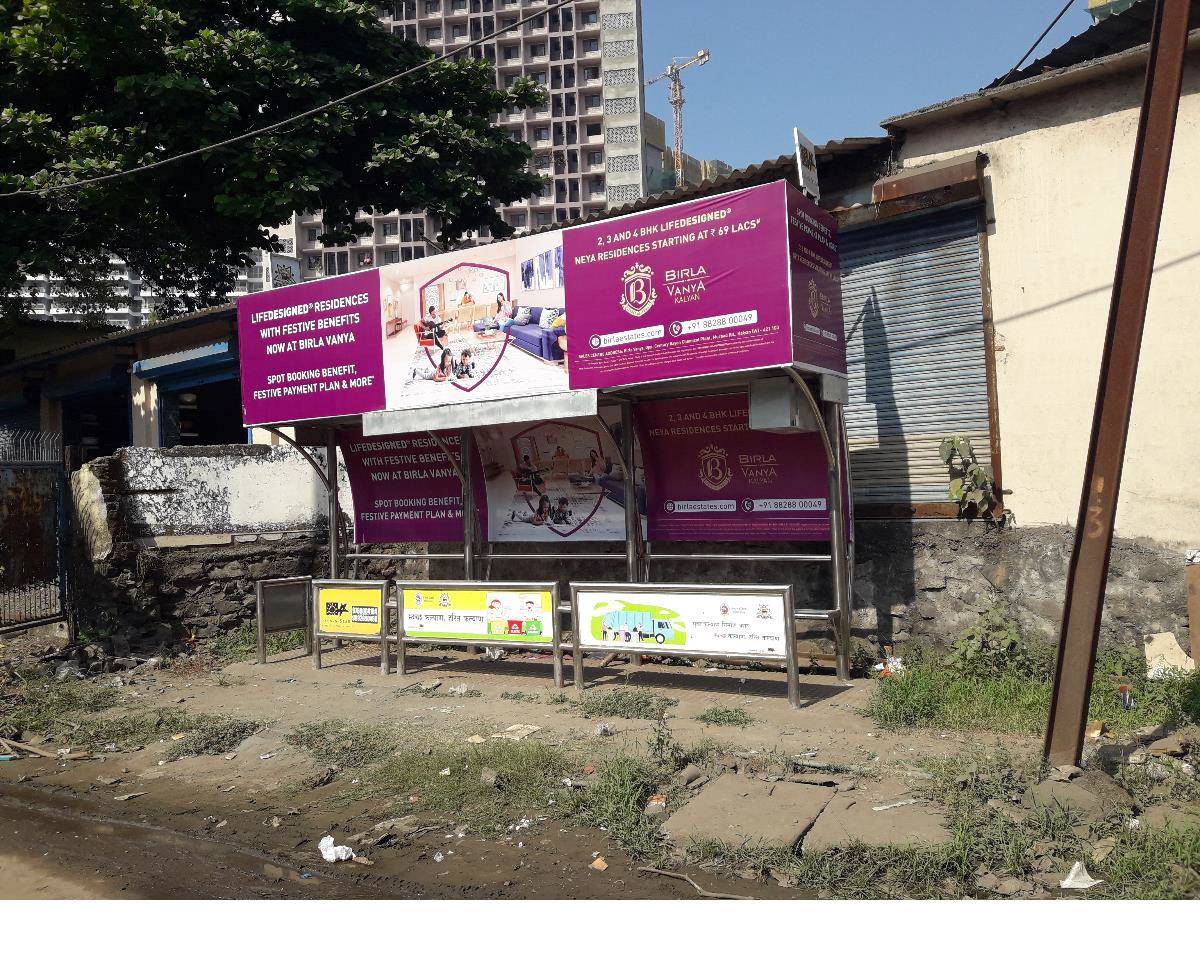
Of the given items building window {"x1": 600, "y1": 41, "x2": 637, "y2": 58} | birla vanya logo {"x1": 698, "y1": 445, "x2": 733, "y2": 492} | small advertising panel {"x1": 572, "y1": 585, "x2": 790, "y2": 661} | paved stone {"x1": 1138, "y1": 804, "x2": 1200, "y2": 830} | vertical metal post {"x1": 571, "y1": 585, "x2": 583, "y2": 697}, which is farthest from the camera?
building window {"x1": 600, "y1": 41, "x2": 637, "y2": 58}

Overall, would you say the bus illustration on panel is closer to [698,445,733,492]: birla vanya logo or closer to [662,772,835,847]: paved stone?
[698,445,733,492]: birla vanya logo

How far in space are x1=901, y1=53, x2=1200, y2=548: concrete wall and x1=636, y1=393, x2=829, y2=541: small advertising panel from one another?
1780 millimetres

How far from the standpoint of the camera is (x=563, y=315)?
877 centimetres

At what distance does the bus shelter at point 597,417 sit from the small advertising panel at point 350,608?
6 centimetres

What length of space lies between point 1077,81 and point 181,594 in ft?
37.6

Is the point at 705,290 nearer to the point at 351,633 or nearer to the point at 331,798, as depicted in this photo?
the point at 331,798

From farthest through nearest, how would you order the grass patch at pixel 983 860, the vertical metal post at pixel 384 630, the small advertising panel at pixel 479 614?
the vertical metal post at pixel 384 630 < the small advertising panel at pixel 479 614 < the grass patch at pixel 983 860

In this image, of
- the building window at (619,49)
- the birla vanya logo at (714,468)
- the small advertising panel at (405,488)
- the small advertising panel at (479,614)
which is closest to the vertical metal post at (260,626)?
the small advertising panel at (405,488)

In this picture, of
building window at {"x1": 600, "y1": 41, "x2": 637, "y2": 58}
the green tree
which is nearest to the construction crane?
building window at {"x1": 600, "y1": 41, "x2": 637, "y2": 58}

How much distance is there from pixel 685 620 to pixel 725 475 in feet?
6.13

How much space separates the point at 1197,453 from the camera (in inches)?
284

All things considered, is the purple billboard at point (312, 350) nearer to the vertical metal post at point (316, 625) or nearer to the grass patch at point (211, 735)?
the vertical metal post at point (316, 625)

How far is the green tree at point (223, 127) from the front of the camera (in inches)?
537

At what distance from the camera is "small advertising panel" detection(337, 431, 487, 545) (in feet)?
36.4
